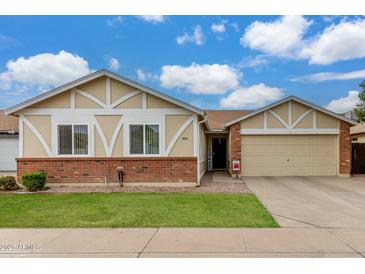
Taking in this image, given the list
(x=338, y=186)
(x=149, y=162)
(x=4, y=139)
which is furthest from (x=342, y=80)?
(x=4, y=139)

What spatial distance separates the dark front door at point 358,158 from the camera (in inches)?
674

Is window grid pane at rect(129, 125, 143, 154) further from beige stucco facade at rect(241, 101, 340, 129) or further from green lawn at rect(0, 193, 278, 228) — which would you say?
beige stucco facade at rect(241, 101, 340, 129)

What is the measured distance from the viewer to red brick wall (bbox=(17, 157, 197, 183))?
12.6 m

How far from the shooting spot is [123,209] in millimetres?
8203

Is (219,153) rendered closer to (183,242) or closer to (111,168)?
(111,168)

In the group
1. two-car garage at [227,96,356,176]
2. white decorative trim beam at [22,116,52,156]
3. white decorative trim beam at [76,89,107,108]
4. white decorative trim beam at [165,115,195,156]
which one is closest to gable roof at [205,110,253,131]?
two-car garage at [227,96,356,176]

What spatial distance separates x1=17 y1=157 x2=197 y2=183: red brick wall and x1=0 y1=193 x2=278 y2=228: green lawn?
6.52ft

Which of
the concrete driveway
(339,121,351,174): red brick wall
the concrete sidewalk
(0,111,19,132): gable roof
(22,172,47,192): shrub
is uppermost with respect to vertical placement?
(0,111,19,132): gable roof

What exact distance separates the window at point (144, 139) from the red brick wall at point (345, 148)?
991cm

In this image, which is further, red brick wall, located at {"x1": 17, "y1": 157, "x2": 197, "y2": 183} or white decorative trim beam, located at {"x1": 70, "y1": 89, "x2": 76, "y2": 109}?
white decorative trim beam, located at {"x1": 70, "y1": 89, "x2": 76, "y2": 109}

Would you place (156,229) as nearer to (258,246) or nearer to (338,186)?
(258,246)

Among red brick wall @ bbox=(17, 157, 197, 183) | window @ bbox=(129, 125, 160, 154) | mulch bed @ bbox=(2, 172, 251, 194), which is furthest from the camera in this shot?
window @ bbox=(129, 125, 160, 154)

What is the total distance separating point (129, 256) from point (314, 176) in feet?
44.7

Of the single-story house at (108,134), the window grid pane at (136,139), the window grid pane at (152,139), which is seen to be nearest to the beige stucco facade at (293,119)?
the single-story house at (108,134)
